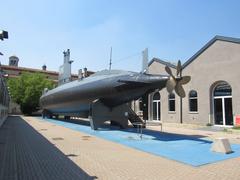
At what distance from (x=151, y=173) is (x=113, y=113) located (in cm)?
1157

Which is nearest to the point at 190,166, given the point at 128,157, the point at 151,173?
the point at 151,173

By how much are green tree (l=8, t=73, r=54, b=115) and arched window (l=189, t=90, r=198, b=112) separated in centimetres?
3192

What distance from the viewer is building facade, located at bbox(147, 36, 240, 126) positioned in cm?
2131

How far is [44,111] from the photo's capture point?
124 feet

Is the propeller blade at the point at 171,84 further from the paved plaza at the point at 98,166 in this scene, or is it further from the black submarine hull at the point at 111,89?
the paved plaza at the point at 98,166

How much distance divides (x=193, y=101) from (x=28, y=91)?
3317cm

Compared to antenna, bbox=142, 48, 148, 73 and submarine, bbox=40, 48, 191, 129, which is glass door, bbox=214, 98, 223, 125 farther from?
antenna, bbox=142, 48, 148, 73

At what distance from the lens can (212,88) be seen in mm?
23375

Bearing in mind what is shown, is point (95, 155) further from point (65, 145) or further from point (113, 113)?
point (113, 113)

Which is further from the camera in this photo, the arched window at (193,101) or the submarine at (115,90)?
the arched window at (193,101)

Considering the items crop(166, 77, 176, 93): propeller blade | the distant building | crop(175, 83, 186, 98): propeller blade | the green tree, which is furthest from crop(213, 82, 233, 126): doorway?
the distant building

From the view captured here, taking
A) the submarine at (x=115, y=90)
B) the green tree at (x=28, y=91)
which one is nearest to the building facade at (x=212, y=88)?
the submarine at (x=115, y=90)

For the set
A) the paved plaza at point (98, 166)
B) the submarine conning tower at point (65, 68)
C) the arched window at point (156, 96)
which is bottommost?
the paved plaza at point (98, 166)

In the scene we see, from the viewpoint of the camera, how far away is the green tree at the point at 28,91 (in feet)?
160
